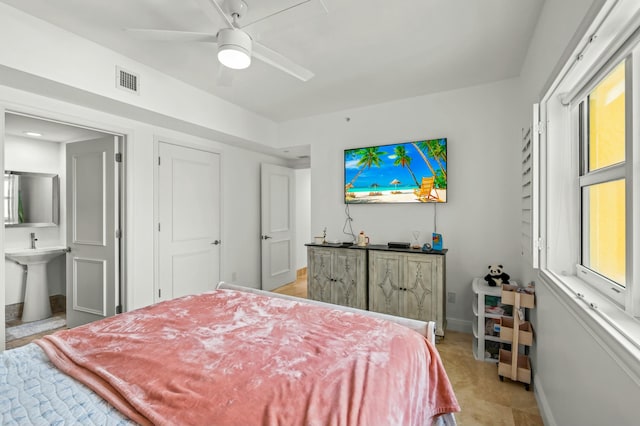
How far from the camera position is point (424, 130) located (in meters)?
3.37

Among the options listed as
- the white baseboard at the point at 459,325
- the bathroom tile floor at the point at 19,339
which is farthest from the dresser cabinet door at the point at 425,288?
the bathroom tile floor at the point at 19,339

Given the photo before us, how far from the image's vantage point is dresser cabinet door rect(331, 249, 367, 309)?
3.24 meters

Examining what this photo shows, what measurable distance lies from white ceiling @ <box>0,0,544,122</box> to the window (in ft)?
3.00

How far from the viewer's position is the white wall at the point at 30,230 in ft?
11.7

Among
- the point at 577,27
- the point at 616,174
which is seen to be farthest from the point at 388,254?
the point at 577,27

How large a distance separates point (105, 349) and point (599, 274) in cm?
233

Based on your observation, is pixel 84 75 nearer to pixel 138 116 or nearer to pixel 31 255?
pixel 138 116

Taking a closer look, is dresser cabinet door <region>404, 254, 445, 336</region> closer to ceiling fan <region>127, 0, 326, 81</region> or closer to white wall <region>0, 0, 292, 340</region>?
ceiling fan <region>127, 0, 326, 81</region>

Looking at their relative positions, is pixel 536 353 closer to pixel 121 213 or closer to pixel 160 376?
pixel 160 376

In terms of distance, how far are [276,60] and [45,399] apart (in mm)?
2098

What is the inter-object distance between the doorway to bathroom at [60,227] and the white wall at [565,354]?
3.61 m

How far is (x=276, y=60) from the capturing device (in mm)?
2053

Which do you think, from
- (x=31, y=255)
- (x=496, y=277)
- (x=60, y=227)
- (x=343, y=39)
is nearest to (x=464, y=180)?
(x=496, y=277)

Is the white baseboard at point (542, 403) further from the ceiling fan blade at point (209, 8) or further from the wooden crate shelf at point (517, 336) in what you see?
the ceiling fan blade at point (209, 8)
